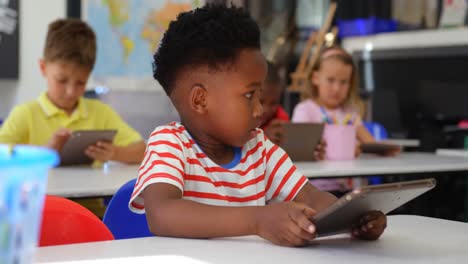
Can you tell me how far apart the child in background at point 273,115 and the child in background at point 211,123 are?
134 centimetres

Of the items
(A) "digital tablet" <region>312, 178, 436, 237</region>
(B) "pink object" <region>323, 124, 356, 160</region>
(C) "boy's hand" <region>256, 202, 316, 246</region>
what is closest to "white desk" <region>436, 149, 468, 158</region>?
(B) "pink object" <region>323, 124, 356, 160</region>

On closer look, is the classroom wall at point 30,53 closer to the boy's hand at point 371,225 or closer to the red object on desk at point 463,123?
the red object on desk at point 463,123

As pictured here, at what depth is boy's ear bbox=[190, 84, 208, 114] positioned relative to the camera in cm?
139

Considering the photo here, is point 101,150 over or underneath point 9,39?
underneath

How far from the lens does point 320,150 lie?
118 inches

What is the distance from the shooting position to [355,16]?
5.80 m

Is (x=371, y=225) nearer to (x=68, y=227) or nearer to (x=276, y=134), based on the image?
(x=68, y=227)

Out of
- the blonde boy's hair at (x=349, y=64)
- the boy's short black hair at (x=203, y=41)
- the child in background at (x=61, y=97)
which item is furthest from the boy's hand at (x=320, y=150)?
the boy's short black hair at (x=203, y=41)

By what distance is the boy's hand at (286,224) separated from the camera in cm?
107

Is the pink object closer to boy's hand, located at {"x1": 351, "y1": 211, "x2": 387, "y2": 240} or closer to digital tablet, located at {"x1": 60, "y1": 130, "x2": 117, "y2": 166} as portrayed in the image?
digital tablet, located at {"x1": 60, "y1": 130, "x2": 117, "y2": 166}

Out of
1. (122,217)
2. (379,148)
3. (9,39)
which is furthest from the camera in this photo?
(9,39)

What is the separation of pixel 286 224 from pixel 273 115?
2.39 m

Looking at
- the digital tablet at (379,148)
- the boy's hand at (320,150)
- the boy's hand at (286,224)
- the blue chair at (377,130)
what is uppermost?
the boy's hand at (286,224)

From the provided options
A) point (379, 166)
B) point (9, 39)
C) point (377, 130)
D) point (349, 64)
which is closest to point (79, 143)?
point (379, 166)
